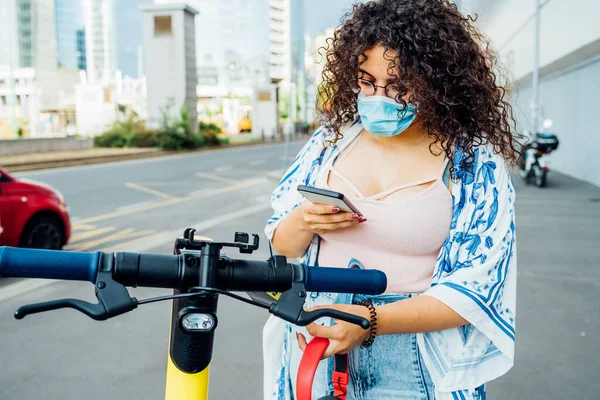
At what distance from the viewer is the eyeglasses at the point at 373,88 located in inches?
63.3

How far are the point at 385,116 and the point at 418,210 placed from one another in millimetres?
251

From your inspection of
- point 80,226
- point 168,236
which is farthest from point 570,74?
point 80,226

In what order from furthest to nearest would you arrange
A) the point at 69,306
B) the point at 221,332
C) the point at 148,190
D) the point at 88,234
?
the point at 148,190 < the point at 88,234 < the point at 221,332 < the point at 69,306

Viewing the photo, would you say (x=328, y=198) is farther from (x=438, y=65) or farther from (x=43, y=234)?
(x=43, y=234)

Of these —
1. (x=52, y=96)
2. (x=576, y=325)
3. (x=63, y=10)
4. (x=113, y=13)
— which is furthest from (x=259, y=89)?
(x=113, y=13)

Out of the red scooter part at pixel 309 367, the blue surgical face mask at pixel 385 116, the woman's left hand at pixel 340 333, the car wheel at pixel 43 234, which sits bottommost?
the car wheel at pixel 43 234

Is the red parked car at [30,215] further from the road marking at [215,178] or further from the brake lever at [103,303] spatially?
the road marking at [215,178]

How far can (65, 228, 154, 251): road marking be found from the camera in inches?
315

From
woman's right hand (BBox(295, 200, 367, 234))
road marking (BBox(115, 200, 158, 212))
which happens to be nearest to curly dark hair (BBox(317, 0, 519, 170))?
woman's right hand (BBox(295, 200, 367, 234))

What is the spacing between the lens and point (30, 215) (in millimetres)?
7168

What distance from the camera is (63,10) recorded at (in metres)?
109

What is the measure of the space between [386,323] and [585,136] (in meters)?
15.5

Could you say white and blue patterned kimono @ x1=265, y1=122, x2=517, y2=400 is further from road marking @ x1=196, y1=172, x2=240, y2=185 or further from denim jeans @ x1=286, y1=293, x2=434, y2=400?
road marking @ x1=196, y1=172, x2=240, y2=185

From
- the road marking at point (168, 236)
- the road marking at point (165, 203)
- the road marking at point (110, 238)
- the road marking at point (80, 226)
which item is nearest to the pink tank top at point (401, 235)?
the road marking at point (168, 236)
